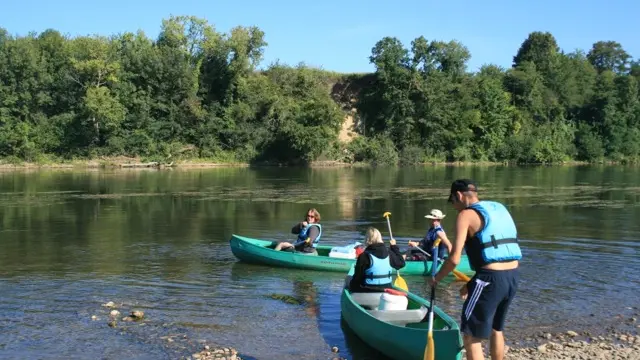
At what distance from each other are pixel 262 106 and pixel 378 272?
51.4 meters

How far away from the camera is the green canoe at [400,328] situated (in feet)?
20.2

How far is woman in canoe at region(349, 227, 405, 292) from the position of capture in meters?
8.22

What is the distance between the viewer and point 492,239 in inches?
208

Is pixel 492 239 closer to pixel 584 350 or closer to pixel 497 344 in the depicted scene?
pixel 497 344

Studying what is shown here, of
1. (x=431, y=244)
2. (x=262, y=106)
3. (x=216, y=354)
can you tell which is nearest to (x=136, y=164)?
(x=262, y=106)

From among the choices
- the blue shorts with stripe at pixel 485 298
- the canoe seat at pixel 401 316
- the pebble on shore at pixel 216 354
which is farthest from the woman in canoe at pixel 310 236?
the blue shorts with stripe at pixel 485 298

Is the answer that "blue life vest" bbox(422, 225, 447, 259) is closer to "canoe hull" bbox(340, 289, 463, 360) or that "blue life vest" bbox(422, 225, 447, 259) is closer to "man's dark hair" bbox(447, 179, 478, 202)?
"canoe hull" bbox(340, 289, 463, 360)

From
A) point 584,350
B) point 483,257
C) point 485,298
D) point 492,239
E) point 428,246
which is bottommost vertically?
point 584,350

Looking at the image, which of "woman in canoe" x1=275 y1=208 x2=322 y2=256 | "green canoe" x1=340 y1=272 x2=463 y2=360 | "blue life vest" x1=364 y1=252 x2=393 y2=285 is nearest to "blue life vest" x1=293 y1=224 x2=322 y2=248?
"woman in canoe" x1=275 y1=208 x2=322 y2=256

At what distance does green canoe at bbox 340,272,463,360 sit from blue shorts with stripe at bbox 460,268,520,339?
0.66 metres

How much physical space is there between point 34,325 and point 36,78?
5337cm

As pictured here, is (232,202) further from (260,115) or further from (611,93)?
(611,93)

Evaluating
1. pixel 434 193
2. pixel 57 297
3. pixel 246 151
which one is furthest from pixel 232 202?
pixel 246 151

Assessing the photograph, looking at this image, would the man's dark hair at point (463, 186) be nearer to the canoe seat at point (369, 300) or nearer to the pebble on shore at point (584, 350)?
the pebble on shore at point (584, 350)
